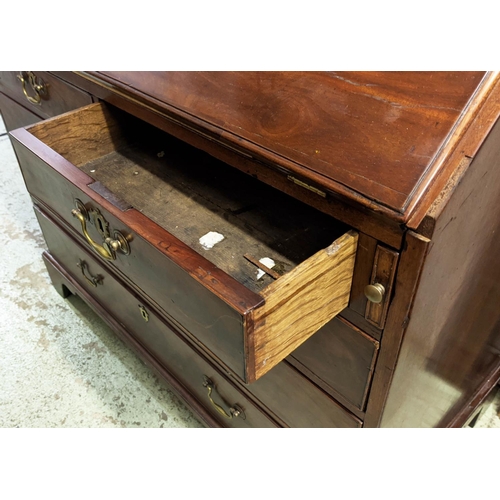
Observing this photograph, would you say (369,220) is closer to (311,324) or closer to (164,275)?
(311,324)

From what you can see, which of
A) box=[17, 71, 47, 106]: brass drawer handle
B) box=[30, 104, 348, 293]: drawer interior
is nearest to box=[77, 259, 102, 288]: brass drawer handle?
box=[30, 104, 348, 293]: drawer interior

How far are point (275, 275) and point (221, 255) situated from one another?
3.8 inches

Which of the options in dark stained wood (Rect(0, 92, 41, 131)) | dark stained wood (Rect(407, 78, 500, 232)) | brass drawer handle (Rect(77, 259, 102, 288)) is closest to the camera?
dark stained wood (Rect(407, 78, 500, 232))

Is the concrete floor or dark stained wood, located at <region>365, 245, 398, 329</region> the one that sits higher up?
dark stained wood, located at <region>365, 245, 398, 329</region>

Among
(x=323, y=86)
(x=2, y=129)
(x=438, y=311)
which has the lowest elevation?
(x=2, y=129)

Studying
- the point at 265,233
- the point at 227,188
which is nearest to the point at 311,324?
the point at 265,233

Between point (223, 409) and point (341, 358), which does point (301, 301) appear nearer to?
point (341, 358)

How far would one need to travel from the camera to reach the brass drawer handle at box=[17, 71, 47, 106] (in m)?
1.14

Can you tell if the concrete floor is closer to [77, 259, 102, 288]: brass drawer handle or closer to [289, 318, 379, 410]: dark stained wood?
[77, 259, 102, 288]: brass drawer handle

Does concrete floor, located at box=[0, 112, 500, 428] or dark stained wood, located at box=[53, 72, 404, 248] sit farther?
concrete floor, located at box=[0, 112, 500, 428]

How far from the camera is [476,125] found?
502 mm

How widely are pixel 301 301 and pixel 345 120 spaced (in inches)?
8.3

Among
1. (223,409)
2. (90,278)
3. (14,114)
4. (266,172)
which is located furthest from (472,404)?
(14,114)

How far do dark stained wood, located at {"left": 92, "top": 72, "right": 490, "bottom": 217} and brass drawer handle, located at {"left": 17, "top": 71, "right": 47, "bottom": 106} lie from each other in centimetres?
58
